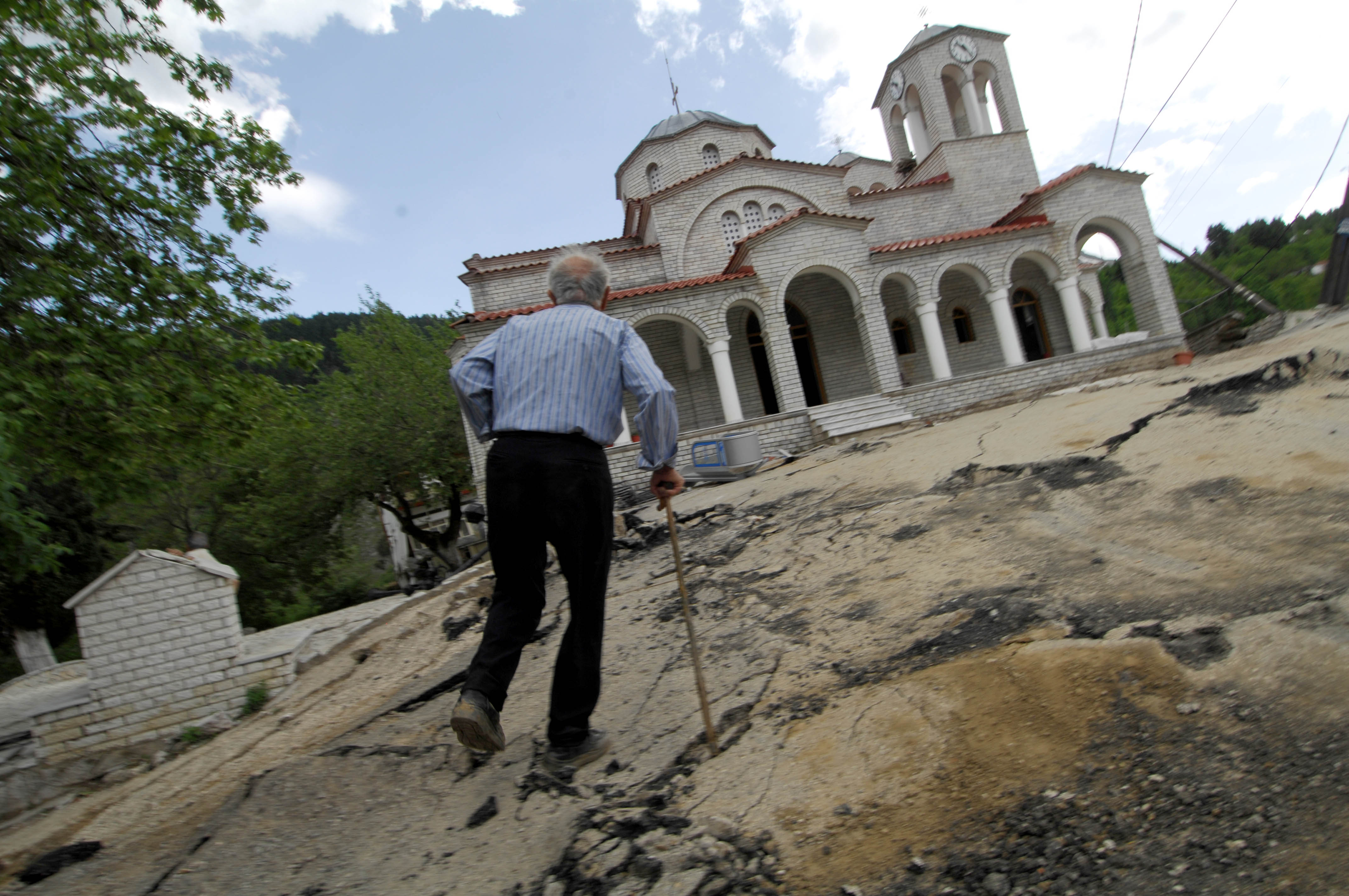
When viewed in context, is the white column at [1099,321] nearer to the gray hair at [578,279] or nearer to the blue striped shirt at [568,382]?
the gray hair at [578,279]

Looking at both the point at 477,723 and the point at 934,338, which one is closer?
the point at 477,723

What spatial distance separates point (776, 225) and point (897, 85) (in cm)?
820

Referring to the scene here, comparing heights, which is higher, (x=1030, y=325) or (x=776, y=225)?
(x=776, y=225)

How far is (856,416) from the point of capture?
1314 cm

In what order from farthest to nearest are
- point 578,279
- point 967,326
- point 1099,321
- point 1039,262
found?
point 1099,321 < point 967,326 < point 1039,262 < point 578,279

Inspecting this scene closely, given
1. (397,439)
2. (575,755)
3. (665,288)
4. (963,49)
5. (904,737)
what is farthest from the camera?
(397,439)

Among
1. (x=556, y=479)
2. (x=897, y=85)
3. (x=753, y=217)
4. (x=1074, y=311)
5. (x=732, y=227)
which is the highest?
(x=897, y=85)

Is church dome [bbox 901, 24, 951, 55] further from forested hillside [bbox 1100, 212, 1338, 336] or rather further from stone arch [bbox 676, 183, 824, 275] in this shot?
forested hillside [bbox 1100, 212, 1338, 336]

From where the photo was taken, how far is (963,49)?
58.4 feet

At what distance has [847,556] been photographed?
4590 mm

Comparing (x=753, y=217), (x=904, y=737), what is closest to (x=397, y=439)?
(x=753, y=217)

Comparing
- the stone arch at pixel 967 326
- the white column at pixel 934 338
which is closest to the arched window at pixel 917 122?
the stone arch at pixel 967 326

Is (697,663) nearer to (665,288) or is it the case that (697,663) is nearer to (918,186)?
(665,288)

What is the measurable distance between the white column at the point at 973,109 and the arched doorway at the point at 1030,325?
4.51 meters
